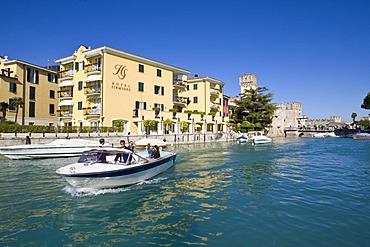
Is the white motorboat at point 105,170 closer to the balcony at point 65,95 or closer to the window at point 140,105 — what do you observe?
the window at point 140,105

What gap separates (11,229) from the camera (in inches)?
300

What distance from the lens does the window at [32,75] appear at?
140 feet

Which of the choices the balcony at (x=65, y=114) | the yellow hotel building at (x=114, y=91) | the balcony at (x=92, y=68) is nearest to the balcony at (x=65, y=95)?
the yellow hotel building at (x=114, y=91)

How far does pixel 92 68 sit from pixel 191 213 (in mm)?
38060

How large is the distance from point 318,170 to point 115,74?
106ft

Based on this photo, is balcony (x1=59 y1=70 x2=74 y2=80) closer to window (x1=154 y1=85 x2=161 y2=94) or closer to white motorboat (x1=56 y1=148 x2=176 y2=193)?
window (x1=154 y1=85 x2=161 y2=94)

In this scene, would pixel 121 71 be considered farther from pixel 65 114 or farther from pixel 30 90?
pixel 30 90

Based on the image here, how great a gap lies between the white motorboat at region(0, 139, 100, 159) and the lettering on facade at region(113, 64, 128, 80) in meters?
18.8

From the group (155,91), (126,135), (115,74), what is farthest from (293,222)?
(155,91)

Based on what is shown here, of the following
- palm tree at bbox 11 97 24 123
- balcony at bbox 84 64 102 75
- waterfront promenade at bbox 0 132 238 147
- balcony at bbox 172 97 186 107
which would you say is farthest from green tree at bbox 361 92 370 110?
palm tree at bbox 11 97 24 123

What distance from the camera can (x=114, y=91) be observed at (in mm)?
41438

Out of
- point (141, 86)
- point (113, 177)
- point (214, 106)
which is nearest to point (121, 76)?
point (141, 86)

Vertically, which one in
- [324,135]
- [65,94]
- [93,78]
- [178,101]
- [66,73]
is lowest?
[324,135]

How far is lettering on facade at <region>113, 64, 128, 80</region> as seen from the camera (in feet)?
137
